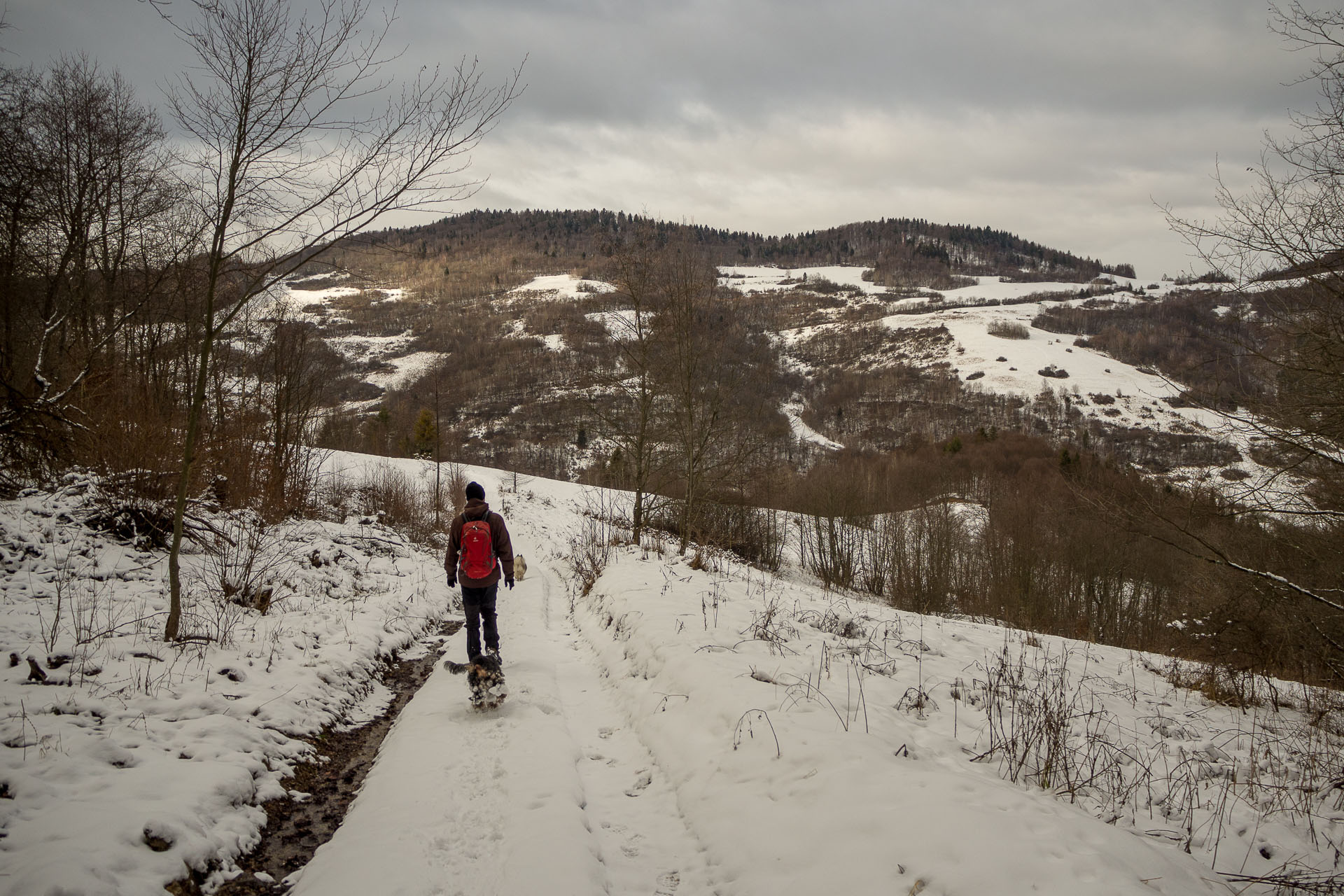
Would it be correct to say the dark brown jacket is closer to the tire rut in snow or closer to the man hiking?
the man hiking

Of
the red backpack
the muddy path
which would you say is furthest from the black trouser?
the muddy path

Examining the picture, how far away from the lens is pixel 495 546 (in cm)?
698

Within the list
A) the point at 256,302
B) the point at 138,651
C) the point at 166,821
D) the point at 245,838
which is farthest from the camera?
the point at 256,302

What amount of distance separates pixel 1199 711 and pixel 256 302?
1523 cm

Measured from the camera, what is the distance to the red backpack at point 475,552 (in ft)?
22.2

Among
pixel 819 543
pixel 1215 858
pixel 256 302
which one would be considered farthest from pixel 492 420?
pixel 1215 858

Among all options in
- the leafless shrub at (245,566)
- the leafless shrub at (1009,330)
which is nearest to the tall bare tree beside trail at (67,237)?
the leafless shrub at (245,566)

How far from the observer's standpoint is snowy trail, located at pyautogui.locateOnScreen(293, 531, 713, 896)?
3.46 meters

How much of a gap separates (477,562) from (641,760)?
2863 mm

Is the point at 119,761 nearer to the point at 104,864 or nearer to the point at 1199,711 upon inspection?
the point at 104,864

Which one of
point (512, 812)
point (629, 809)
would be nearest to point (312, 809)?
point (512, 812)

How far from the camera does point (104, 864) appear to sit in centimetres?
308

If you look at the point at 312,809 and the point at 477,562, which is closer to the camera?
the point at 312,809

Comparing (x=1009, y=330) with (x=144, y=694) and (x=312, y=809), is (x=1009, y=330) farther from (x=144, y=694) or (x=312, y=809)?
(x=144, y=694)
